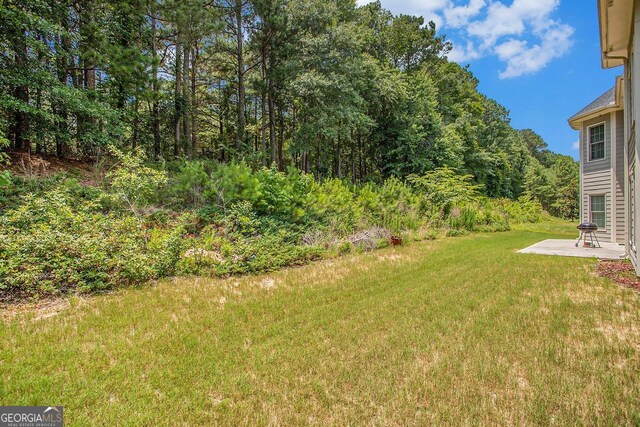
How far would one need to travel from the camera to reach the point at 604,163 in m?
9.84

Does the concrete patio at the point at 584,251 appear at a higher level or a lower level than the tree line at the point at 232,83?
lower

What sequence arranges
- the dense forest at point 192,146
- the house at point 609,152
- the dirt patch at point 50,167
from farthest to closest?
the dirt patch at point 50,167
the house at point 609,152
the dense forest at point 192,146

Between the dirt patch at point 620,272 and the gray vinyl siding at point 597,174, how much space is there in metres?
4.10

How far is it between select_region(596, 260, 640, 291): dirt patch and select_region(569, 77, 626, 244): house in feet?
12.0

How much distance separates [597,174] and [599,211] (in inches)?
48.7

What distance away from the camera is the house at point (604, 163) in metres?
9.29

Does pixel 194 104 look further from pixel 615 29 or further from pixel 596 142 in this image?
pixel 596 142

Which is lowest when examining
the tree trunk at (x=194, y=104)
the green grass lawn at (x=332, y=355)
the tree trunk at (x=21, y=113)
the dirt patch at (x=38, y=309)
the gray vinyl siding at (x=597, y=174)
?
the green grass lawn at (x=332, y=355)

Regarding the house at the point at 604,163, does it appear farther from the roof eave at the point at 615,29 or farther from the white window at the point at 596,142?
the roof eave at the point at 615,29

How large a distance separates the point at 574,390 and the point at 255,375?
238 cm

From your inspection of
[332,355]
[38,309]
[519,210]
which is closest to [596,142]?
[519,210]

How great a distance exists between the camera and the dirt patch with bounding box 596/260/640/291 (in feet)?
16.9

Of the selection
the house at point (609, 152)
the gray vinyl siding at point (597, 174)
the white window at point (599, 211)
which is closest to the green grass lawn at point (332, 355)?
the house at point (609, 152)

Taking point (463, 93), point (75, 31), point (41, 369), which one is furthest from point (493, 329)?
point (463, 93)
